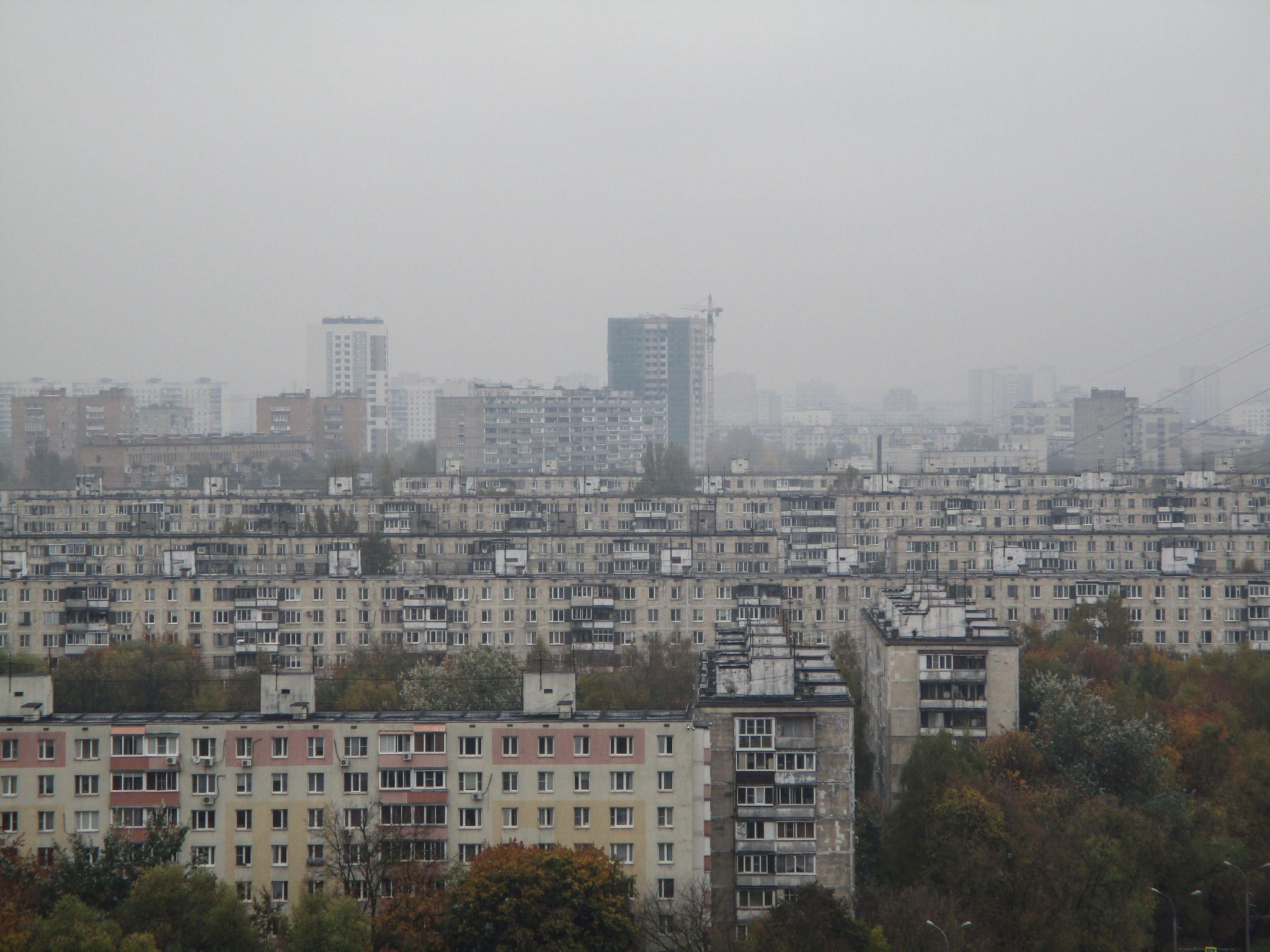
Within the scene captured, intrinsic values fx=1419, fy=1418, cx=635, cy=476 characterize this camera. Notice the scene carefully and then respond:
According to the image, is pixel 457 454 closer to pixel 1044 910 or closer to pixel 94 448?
pixel 94 448

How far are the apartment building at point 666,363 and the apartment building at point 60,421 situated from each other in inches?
1302

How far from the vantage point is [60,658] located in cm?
2584

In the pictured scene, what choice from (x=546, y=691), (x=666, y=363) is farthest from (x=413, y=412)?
(x=546, y=691)

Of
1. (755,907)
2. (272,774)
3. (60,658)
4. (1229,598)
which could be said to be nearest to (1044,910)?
(755,907)

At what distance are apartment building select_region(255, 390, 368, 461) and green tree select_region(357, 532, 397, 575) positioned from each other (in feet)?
147

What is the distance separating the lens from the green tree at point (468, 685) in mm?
19875

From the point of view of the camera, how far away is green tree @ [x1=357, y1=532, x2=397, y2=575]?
2928 centimetres

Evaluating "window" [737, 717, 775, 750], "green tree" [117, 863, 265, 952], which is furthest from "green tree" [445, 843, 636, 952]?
"window" [737, 717, 775, 750]

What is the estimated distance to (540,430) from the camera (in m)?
67.9

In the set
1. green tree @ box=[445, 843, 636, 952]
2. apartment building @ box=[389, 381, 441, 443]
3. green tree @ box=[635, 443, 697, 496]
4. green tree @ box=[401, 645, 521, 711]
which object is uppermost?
apartment building @ box=[389, 381, 441, 443]

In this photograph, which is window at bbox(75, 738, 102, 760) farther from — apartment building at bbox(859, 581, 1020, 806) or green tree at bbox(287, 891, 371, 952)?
apartment building at bbox(859, 581, 1020, 806)

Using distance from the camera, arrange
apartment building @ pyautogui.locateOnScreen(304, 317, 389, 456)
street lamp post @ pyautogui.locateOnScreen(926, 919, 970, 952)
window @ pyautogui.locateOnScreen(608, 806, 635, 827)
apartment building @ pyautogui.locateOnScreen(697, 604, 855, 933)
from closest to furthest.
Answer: street lamp post @ pyautogui.locateOnScreen(926, 919, 970, 952) < window @ pyautogui.locateOnScreen(608, 806, 635, 827) < apartment building @ pyautogui.locateOnScreen(697, 604, 855, 933) < apartment building @ pyautogui.locateOnScreen(304, 317, 389, 456)

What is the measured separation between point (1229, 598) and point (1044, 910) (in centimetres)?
1472

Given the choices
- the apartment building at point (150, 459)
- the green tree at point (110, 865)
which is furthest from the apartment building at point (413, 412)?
the green tree at point (110, 865)
